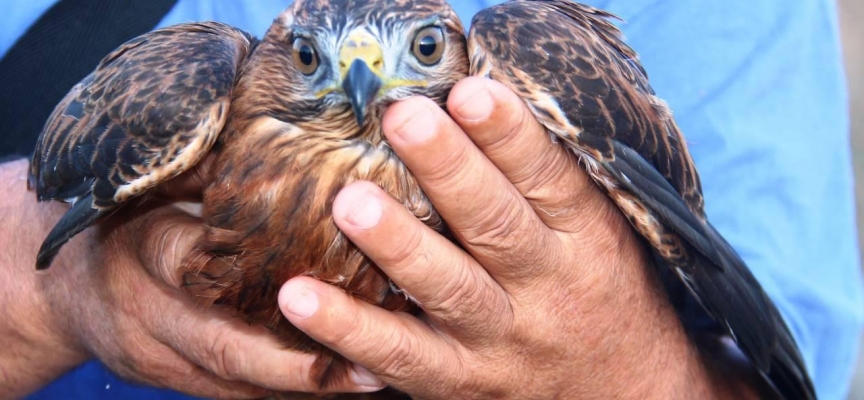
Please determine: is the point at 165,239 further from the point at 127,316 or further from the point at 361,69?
the point at 361,69

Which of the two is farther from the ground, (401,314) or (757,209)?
(757,209)

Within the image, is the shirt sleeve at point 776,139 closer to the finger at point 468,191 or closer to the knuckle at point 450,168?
the finger at point 468,191

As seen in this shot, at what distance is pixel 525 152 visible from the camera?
7.95 ft

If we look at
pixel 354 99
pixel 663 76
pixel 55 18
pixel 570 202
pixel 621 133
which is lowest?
pixel 55 18

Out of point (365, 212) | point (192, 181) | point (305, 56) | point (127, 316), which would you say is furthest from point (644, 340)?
point (127, 316)

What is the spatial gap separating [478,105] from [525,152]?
22cm

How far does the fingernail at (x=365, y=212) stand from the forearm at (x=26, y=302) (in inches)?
57.5

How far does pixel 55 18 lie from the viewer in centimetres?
361

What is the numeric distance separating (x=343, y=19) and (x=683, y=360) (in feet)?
5.83

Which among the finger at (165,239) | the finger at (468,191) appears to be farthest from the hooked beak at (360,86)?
the finger at (165,239)

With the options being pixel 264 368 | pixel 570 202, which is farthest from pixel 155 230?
pixel 570 202

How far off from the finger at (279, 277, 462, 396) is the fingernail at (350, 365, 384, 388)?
17cm

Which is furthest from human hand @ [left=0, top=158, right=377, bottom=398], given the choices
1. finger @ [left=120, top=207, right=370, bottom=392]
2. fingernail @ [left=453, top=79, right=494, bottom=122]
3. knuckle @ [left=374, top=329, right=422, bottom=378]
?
fingernail @ [left=453, top=79, right=494, bottom=122]

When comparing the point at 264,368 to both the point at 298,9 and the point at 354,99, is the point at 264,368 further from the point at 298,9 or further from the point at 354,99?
the point at 298,9
